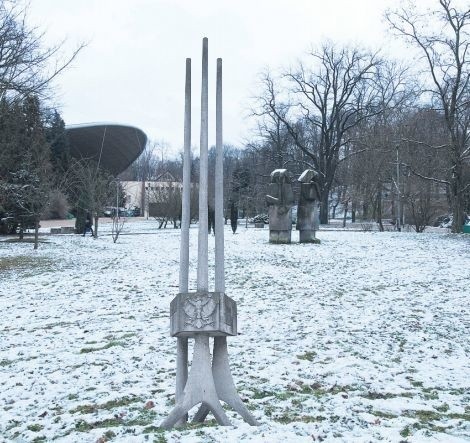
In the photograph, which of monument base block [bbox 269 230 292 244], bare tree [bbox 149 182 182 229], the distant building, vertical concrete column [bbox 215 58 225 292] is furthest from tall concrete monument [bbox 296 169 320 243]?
the distant building

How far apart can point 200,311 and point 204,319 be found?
0.21 feet

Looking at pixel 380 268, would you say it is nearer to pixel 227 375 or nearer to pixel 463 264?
pixel 463 264

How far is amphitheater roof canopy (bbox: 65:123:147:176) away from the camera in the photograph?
238ft

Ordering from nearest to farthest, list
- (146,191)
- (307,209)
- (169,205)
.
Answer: (307,209) → (169,205) → (146,191)

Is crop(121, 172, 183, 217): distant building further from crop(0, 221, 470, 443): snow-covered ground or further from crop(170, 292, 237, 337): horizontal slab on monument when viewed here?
crop(170, 292, 237, 337): horizontal slab on monument

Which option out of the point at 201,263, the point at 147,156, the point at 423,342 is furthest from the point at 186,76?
the point at 147,156

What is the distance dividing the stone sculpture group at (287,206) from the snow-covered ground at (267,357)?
8242 mm

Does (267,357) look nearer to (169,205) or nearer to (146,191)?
(169,205)

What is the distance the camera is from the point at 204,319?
12.5ft

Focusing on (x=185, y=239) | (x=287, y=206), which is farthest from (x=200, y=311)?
(x=287, y=206)

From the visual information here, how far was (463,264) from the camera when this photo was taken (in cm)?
1398

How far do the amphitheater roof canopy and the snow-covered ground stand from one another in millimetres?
58906

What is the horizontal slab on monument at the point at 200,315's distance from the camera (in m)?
3.82

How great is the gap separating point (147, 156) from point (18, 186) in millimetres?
78343
